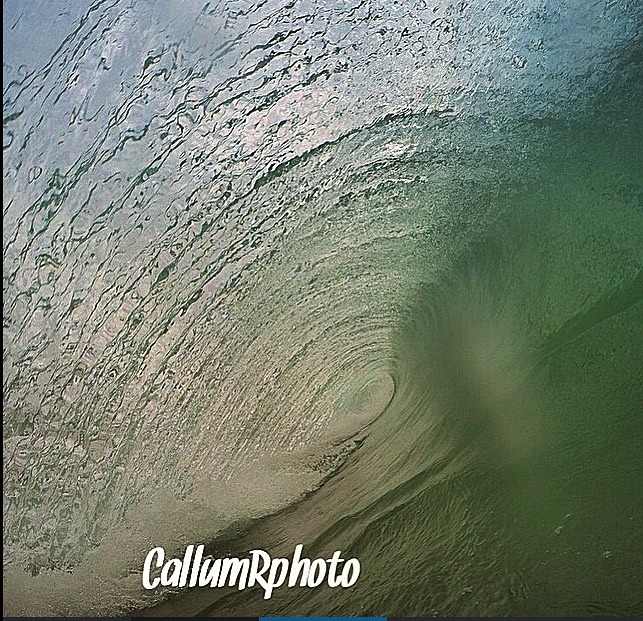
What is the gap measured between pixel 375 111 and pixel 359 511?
57 centimetres

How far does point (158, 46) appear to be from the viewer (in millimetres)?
885

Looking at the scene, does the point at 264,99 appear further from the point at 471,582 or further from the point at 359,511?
the point at 471,582

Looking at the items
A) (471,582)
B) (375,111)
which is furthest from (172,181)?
(471,582)

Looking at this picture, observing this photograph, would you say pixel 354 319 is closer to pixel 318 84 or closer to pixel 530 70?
pixel 318 84

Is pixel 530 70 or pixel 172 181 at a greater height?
pixel 530 70

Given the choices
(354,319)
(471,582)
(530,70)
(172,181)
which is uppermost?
(530,70)

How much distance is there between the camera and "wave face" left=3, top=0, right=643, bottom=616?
0.88 metres

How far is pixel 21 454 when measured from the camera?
2.89 feet

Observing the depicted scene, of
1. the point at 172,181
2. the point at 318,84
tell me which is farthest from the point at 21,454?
the point at 318,84

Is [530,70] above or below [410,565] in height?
above

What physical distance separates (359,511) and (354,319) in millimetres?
272

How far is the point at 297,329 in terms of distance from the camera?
88 cm

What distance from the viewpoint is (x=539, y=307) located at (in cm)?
90

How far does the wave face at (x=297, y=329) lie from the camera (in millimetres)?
876
